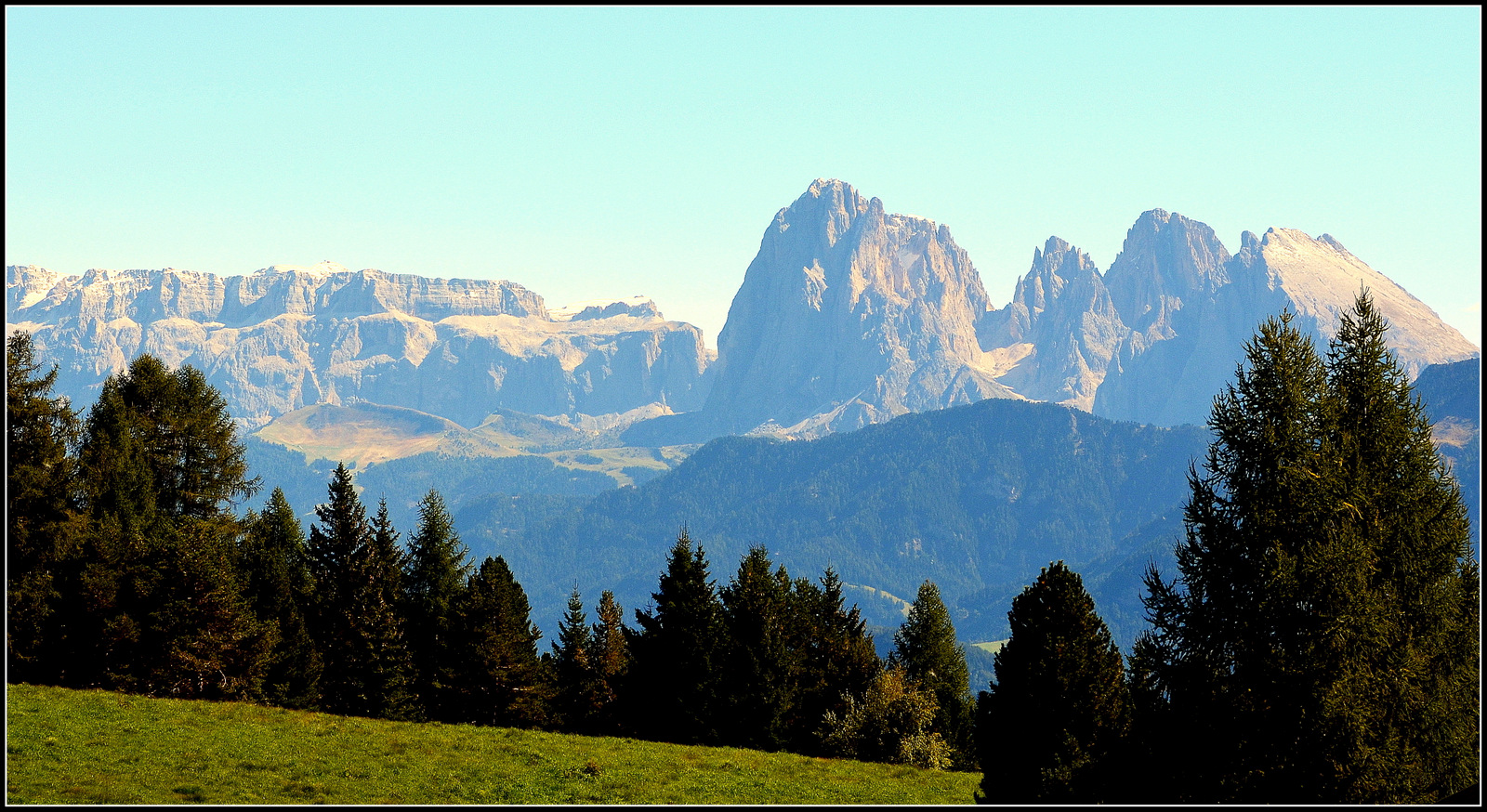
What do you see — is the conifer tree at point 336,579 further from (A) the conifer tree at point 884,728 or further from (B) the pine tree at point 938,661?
(B) the pine tree at point 938,661

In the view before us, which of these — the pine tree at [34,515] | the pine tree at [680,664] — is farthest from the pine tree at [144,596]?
the pine tree at [680,664]

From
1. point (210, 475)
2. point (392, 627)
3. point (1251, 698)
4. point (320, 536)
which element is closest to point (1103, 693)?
point (1251, 698)

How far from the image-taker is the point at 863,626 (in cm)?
9925

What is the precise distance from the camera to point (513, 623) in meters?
74.9

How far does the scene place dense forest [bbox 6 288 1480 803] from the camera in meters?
27.1

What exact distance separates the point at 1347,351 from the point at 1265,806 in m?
11.3

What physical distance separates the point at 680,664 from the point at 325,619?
21.6 m

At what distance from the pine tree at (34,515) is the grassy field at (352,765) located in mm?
8734

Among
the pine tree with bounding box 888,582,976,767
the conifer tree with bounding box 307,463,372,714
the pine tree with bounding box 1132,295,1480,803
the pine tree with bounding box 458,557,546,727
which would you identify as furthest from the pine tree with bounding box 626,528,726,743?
the pine tree with bounding box 1132,295,1480,803

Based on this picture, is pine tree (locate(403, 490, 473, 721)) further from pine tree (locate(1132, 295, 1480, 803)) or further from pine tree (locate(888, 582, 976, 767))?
pine tree (locate(1132, 295, 1480, 803))

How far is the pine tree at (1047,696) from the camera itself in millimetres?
42656

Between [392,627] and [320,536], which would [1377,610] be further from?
[320,536]

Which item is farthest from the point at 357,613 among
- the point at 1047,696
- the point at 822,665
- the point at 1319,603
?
the point at 1319,603

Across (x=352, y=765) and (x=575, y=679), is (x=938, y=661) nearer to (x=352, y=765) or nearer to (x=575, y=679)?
(x=575, y=679)
